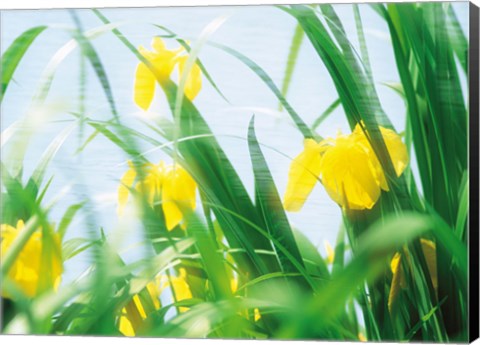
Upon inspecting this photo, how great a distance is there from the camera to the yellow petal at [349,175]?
16.8 feet

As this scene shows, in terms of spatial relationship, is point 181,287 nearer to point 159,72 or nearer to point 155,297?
point 155,297

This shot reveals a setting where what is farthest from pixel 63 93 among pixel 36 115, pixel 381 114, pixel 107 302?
pixel 381 114

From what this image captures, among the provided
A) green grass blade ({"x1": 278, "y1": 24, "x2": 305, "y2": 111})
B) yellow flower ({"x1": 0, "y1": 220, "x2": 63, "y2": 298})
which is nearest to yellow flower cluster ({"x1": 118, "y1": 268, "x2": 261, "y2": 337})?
yellow flower ({"x1": 0, "y1": 220, "x2": 63, "y2": 298})

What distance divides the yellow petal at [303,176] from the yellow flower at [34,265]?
1.00m

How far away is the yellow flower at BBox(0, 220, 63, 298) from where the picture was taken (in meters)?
5.41

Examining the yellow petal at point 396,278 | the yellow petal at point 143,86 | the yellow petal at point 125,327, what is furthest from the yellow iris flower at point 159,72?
the yellow petal at point 396,278

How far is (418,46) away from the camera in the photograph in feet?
16.8

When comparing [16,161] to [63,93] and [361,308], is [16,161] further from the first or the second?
[361,308]

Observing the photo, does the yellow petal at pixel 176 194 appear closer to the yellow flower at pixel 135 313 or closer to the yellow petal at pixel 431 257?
the yellow flower at pixel 135 313

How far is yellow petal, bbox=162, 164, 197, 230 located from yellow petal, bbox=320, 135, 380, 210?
544 millimetres

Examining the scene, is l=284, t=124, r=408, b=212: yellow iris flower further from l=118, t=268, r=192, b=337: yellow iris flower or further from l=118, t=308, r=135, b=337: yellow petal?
l=118, t=308, r=135, b=337: yellow petal

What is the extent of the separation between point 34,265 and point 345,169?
1360 mm

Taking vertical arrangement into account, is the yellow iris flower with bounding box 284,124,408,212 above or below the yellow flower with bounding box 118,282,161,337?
above

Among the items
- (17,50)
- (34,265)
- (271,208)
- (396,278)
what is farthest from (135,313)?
(17,50)
